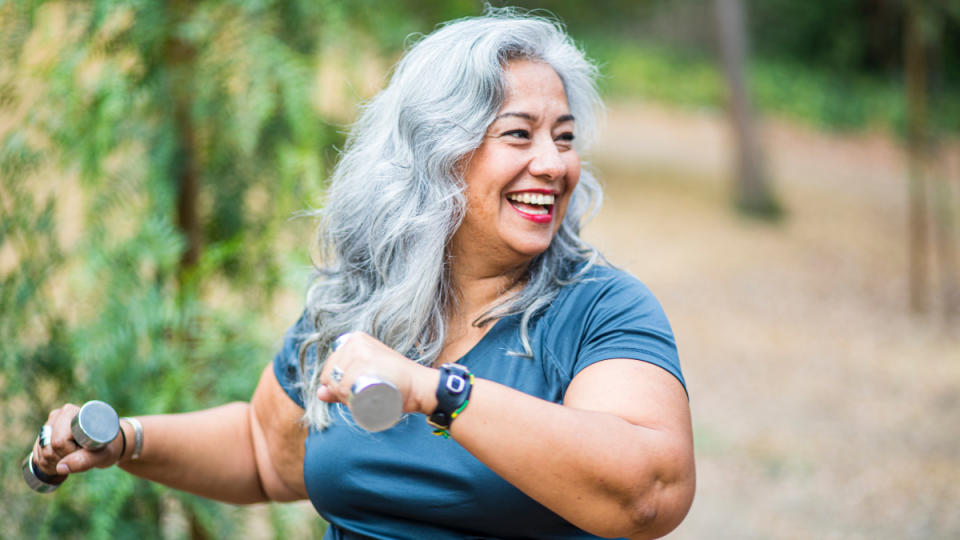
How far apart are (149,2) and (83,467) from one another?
1435 mm

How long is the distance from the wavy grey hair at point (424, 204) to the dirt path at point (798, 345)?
66 centimetres

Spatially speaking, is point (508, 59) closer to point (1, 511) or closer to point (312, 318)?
point (312, 318)

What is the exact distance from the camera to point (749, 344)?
816 centimetres

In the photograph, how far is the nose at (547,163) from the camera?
152 centimetres

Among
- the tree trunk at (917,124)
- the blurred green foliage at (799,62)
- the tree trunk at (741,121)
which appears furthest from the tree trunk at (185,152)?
the blurred green foliage at (799,62)

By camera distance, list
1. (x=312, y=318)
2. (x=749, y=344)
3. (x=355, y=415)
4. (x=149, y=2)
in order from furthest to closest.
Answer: (x=749, y=344) → (x=149, y=2) → (x=312, y=318) → (x=355, y=415)

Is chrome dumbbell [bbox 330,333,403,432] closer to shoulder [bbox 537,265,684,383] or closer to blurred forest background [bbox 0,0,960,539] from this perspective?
shoulder [bbox 537,265,684,383]

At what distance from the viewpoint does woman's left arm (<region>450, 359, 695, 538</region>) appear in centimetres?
119

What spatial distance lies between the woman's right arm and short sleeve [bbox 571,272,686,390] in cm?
62

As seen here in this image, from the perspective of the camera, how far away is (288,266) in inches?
95.6

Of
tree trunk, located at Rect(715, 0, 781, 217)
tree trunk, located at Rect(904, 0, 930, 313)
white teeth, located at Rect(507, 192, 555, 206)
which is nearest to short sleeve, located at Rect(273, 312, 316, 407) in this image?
white teeth, located at Rect(507, 192, 555, 206)

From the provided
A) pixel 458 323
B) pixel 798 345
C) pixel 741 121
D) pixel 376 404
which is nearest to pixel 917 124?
pixel 798 345

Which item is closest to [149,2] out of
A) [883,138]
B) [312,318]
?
[312,318]

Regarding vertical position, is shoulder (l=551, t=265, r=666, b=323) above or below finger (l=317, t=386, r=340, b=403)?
above
